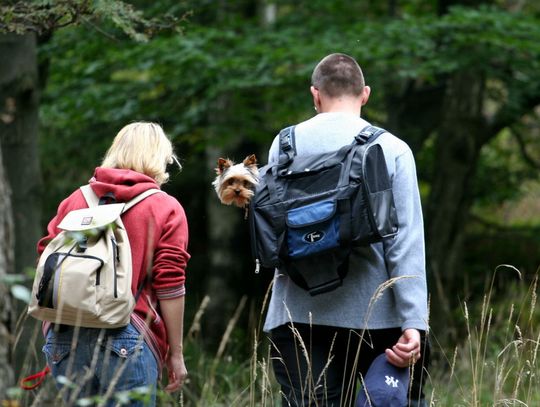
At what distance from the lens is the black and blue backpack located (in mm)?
3404

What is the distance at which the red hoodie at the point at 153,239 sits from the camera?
3455 mm

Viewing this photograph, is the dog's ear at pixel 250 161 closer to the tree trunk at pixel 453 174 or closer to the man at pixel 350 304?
the man at pixel 350 304

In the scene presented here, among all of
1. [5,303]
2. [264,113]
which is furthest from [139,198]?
[264,113]

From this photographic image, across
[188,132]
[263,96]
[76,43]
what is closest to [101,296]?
[76,43]

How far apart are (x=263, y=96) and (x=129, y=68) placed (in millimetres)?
1560

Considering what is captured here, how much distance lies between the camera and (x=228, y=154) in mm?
12297

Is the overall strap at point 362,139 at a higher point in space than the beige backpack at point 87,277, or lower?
higher

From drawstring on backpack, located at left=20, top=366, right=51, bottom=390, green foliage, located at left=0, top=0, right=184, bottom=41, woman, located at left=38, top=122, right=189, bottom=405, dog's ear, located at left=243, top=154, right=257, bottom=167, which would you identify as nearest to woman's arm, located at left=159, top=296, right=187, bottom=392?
woman, located at left=38, top=122, right=189, bottom=405

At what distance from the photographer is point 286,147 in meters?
3.70

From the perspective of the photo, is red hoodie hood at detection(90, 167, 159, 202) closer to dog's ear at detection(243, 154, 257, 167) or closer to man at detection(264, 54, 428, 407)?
dog's ear at detection(243, 154, 257, 167)

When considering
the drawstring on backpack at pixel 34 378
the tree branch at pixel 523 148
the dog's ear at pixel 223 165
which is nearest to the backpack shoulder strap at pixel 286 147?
the dog's ear at pixel 223 165

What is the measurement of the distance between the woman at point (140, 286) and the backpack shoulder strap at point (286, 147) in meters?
0.49

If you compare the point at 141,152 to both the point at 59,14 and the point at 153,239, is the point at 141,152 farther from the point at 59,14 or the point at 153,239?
the point at 59,14

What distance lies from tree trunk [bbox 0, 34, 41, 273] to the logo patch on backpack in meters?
4.02
